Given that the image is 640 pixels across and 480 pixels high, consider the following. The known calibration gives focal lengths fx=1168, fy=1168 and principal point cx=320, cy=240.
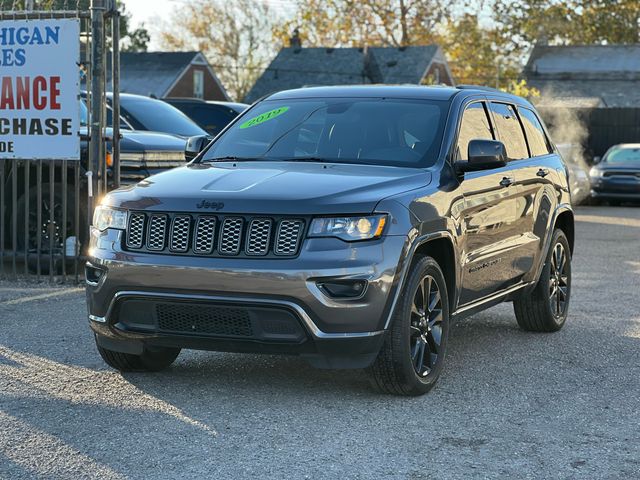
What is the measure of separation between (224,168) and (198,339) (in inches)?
49.6

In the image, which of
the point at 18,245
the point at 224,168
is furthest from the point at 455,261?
the point at 18,245

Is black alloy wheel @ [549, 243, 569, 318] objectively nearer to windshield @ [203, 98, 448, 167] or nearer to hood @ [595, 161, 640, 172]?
windshield @ [203, 98, 448, 167]

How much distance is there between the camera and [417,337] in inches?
255

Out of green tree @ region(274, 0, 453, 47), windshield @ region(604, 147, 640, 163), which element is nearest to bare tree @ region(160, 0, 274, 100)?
green tree @ region(274, 0, 453, 47)

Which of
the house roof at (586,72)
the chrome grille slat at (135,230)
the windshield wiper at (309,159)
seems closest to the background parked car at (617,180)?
the windshield wiper at (309,159)

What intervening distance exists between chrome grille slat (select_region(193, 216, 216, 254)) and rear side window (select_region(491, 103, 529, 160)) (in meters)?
2.83

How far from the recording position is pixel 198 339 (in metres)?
6.10

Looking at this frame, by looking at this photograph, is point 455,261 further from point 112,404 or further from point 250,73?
point 250,73

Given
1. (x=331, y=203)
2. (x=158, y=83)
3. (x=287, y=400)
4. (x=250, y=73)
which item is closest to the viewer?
(x=331, y=203)

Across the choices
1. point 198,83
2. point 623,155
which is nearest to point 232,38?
point 198,83

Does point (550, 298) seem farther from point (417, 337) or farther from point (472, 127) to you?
point (417, 337)

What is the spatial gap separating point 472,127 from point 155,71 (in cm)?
5900

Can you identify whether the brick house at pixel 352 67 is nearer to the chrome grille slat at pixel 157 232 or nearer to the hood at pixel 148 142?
the hood at pixel 148 142

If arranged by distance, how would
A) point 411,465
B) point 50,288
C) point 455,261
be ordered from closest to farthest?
point 411,465 → point 455,261 → point 50,288
